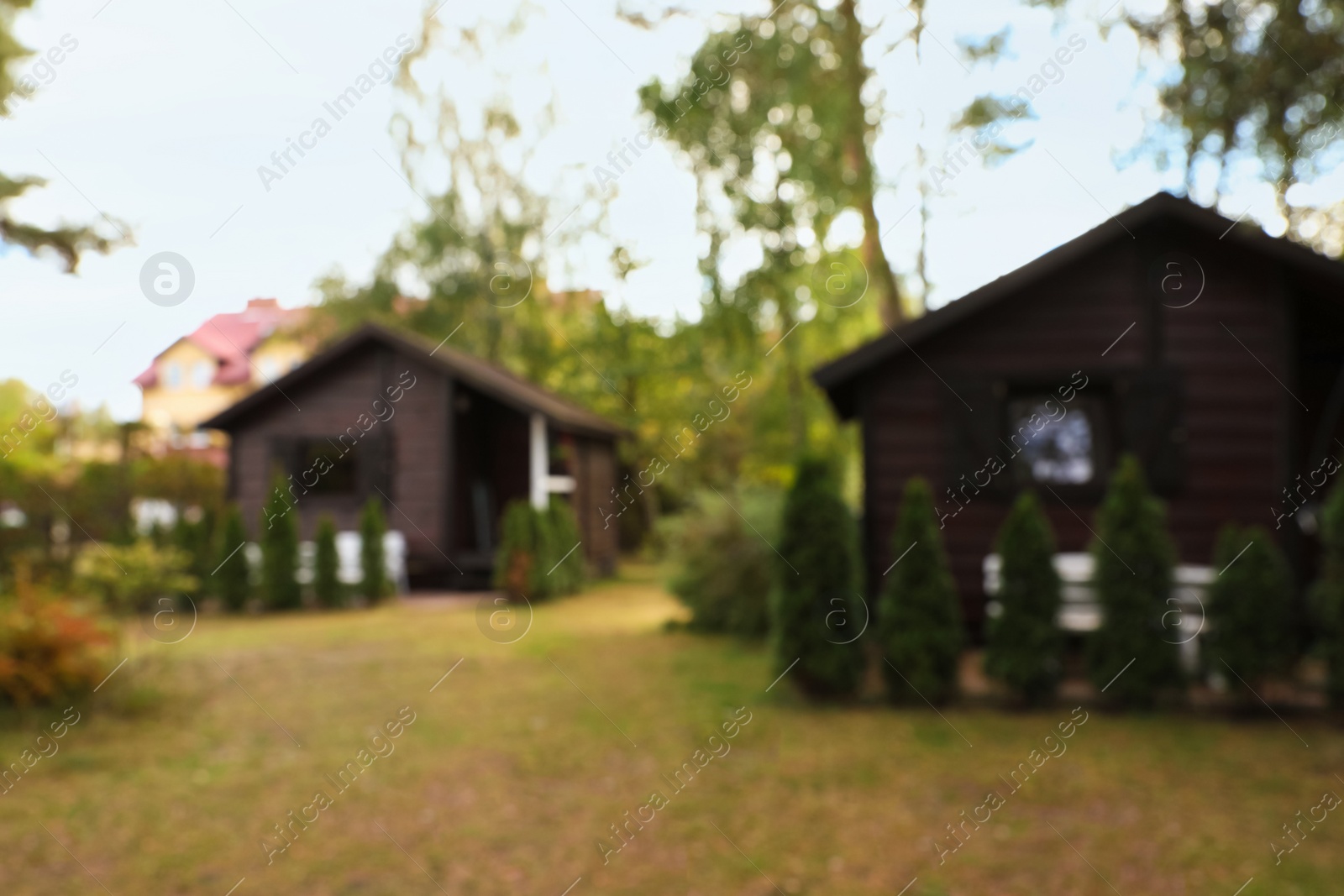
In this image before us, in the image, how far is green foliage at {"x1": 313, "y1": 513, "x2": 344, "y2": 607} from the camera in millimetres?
12234

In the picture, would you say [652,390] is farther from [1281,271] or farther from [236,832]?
[236,832]

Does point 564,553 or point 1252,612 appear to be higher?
point 1252,612

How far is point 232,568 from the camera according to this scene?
1234 centimetres

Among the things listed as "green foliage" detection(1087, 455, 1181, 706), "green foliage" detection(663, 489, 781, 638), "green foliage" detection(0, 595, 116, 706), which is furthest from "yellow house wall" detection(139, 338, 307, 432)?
"green foliage" detection(1087, 455, 1181, 706)

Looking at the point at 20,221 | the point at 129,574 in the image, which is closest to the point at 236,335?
the point at 129,574

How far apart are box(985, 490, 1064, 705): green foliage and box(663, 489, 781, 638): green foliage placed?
11.2ft

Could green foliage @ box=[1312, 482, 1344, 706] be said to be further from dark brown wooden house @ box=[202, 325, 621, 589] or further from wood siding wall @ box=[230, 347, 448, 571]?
wood siding wall @ box=[230, 347, 448, 571]

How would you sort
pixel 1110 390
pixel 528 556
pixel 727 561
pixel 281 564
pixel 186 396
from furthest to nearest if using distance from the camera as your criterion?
pixel 186 396, pixel 528 556, pixel 281 564, pixel 727 561, pixel 1110 390

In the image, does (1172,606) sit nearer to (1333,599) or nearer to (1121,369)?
(1333,599)

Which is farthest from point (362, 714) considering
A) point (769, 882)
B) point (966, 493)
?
point (966, 493)

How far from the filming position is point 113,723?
646 cm

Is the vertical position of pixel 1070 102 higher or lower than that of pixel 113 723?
higher

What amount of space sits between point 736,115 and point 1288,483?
10674 millimetres

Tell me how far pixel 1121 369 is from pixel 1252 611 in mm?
3314
